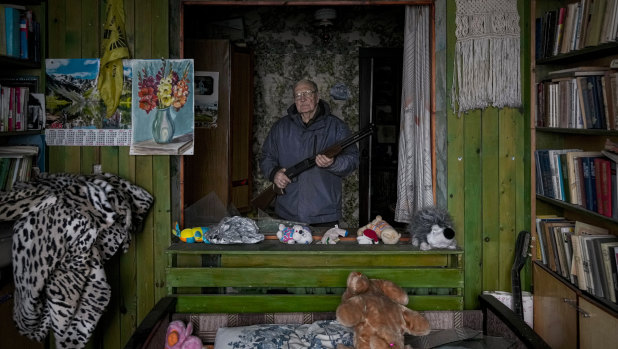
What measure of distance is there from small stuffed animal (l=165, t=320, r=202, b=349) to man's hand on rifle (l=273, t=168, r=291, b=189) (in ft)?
3.70

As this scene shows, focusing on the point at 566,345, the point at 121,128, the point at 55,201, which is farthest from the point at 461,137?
the point at 55,201

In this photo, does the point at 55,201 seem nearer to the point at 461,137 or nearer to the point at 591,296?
the point at 461,137

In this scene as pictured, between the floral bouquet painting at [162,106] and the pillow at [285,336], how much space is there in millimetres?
912

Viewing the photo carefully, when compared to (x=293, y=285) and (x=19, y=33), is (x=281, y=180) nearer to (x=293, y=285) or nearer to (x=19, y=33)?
(x=293, y=285)

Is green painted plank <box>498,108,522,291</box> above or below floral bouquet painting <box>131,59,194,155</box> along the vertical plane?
below

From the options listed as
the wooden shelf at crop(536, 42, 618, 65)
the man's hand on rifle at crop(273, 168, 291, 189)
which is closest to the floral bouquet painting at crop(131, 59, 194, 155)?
the man's hand on rifle at crop(273, 168, 291, 189)

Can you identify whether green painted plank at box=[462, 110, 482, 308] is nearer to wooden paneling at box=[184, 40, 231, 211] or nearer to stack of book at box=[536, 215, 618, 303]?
stack of book at box=[536, 215, 618, 303]

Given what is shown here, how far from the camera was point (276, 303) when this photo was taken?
2457 mm

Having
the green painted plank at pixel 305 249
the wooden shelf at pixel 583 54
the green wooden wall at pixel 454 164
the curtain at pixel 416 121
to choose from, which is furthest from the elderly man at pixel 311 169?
the wooden shelf at pixel 583 54

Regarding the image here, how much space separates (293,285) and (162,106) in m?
1.08

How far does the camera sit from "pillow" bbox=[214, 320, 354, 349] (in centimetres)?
→ 214

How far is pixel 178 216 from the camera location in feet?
8.74

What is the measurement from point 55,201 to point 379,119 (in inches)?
127

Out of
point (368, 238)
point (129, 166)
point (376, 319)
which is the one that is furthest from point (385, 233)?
point (129, 166)
